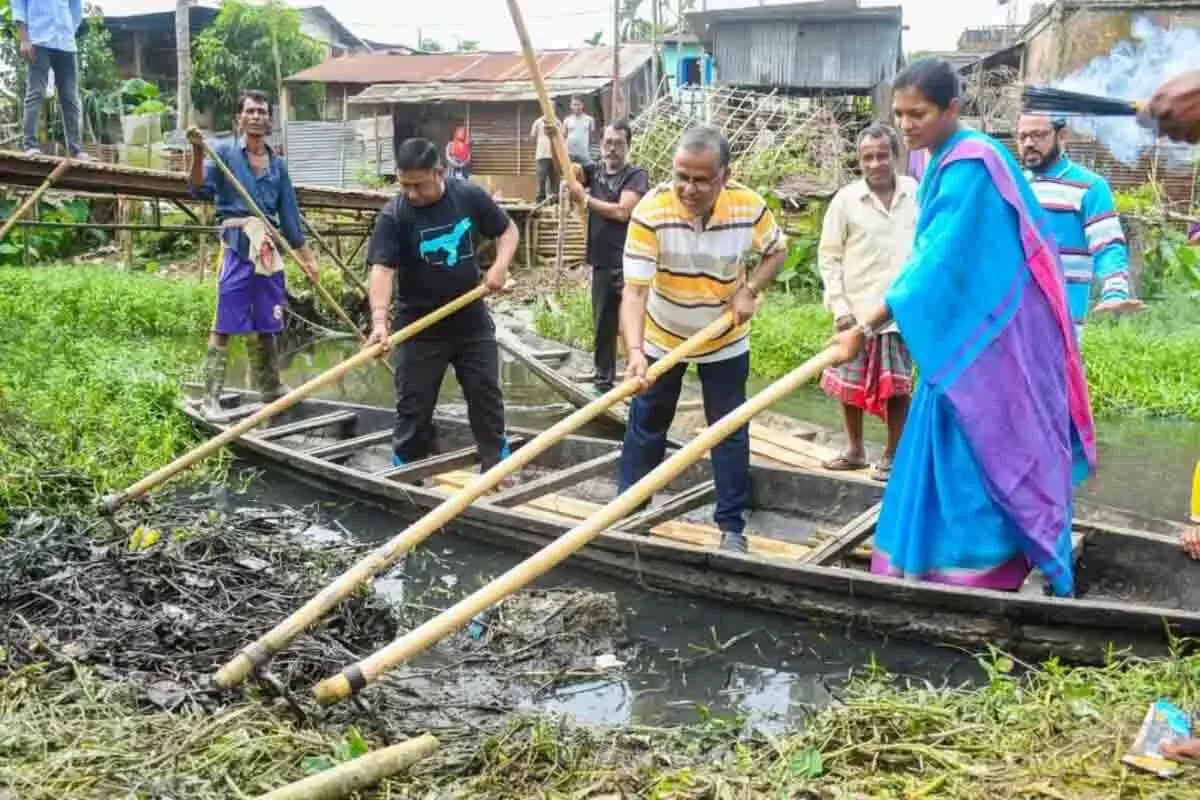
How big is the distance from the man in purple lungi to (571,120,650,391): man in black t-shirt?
6.28ft

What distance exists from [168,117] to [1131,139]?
65.2ft

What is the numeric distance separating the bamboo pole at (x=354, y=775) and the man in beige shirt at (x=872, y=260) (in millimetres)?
3194

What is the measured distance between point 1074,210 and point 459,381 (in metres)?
3.11

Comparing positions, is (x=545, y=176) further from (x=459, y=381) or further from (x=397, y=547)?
(x=397, y=547)

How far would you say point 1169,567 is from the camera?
13.5 feet

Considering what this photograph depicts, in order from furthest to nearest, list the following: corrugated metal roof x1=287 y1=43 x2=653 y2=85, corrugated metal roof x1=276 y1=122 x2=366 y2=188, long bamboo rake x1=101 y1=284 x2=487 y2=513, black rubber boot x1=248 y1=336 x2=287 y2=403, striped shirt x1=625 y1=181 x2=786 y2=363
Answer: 1. corrugated metal roof x1=287 y1=43 x2=653 y2=85
2. corrugated metal roof x1=276 y1=122 x2=366 y2=188
3. black rubber boot x1=248 y1=336 x2=287 y2=403
4. long bamboo rake x1=101 y1=284 x2=487 y2=513
5. striped shirt x1=625 y1=181 x2=786 y2=363

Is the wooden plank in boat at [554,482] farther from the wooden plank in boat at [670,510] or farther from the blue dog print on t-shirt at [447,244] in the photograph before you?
the blue dog print on t-shirt at [447,244]

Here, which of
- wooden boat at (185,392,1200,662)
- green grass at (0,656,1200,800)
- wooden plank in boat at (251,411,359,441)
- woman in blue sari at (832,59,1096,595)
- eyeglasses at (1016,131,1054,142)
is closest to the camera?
green grass at (0,656,1200,800)

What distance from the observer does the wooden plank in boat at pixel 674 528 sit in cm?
475

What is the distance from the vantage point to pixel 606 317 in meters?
7.79

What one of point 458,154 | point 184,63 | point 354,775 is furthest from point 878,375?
point 458,154

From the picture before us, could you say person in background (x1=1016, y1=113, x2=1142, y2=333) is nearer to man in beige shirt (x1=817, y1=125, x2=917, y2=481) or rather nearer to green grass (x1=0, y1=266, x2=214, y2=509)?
man in beige shirt (x1=817, y1=125, x2=917, y2=481)

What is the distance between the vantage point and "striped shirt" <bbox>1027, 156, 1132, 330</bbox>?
200 inches

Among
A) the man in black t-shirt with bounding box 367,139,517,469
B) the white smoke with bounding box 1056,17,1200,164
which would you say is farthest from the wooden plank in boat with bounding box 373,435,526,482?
the white smoke with bounding box 1056,17,1200,164
